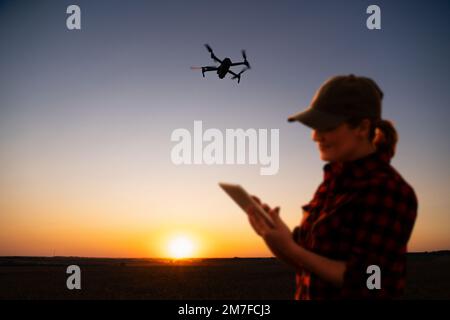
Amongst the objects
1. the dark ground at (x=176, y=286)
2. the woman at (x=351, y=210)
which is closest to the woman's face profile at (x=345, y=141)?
the woman at (x=351, y=210)

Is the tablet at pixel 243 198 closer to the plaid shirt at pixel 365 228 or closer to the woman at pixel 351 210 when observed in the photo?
the woman at pixel 351 210

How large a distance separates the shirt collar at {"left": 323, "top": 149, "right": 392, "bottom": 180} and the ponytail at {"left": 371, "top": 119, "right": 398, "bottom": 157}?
0.11 feet

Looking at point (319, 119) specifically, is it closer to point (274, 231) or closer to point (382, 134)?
point (382, 134)

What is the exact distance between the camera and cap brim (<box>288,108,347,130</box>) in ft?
8.38

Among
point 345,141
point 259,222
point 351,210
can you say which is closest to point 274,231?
point 259,222

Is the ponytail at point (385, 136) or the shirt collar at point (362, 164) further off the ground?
the ponytail at point (385, 136)

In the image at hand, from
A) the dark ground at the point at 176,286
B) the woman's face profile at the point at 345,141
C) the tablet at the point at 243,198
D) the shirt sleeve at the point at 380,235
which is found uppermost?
the woman's face profile at the point at 345,141

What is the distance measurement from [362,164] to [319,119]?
36 cm

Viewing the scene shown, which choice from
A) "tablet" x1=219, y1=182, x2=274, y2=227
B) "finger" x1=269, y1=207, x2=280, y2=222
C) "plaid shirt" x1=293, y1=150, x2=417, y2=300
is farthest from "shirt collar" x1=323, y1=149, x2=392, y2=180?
"tablet" x1=219, y1=182, x2=274, y2=227

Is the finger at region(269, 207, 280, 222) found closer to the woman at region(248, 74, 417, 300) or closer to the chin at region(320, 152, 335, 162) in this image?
the woman at region(248, 74, 417, 300)

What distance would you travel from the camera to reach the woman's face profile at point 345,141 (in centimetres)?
256
